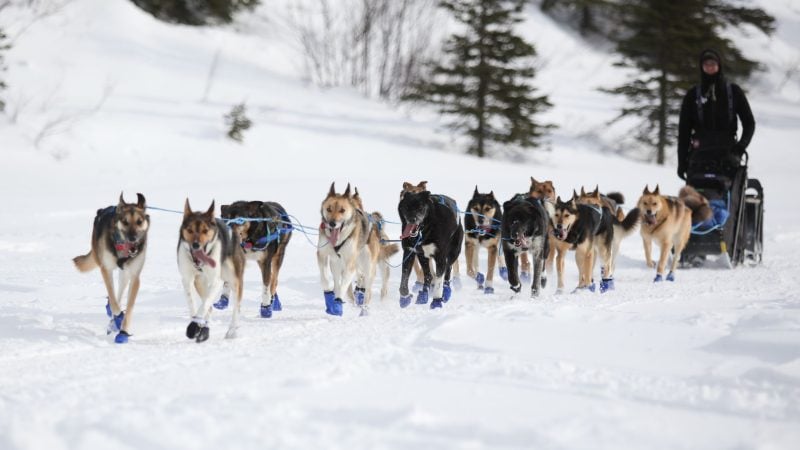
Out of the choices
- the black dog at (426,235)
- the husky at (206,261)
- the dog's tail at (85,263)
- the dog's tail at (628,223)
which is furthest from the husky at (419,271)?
the dog's tail at (85,263)

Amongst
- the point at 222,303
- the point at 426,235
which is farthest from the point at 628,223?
the point at 222,303

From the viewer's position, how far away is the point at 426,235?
659 centimetres

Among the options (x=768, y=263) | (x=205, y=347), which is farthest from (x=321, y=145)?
(x=205, y=347)

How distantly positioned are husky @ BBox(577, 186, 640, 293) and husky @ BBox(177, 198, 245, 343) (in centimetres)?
354

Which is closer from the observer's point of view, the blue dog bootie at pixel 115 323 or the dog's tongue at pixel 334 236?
the blue dog bootie at pixel 115 323

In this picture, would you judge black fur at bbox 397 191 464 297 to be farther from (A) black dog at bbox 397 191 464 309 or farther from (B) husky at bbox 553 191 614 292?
(B) husky at bbox 553 191 614 292

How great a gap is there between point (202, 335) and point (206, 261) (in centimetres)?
45

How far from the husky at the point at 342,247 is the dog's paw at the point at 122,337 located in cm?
153

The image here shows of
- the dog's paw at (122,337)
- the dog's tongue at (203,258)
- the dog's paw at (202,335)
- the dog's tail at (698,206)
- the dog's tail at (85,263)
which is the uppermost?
the dog's tail at (698,206)

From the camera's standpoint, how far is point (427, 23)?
89.1ft

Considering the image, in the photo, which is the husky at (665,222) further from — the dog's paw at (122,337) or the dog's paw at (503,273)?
the dog's paw at (122,337)

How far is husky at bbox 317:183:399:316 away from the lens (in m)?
5.89

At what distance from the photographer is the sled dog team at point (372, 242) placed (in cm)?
505

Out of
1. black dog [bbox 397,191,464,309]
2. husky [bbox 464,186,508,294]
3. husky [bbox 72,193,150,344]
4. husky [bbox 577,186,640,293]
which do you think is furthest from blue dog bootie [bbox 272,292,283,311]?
husky [bbox 577,186,640,293]
